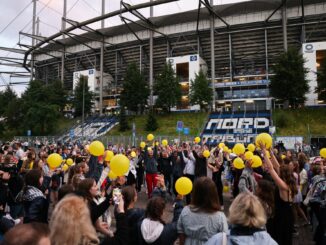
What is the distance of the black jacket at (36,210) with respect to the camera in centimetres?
359

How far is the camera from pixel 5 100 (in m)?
53.6

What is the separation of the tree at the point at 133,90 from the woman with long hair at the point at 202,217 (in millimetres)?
40440

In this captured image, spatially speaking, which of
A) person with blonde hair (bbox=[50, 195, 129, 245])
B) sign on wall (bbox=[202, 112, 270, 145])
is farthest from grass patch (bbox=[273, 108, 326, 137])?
person with blonde hair (bbox=[50, 195, 129, 245])

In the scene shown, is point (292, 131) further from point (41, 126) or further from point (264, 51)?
point (41, 126)

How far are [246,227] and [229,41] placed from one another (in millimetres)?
41530

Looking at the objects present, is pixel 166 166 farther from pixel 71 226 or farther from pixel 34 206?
pixel 71 226

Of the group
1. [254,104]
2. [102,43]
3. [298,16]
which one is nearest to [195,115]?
[254,104]

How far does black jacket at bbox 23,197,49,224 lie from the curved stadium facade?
36.4 metres

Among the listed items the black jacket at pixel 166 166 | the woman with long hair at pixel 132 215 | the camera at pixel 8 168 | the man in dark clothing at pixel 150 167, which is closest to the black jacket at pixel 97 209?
the woman with long hair at pixel 132 215

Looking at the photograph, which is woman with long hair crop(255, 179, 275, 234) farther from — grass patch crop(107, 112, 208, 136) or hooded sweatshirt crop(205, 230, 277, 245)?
grass patch crop(107, 112, 208, 136)

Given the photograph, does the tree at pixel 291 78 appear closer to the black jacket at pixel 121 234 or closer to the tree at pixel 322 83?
the tree at pixel 322 83

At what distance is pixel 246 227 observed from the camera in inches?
82.0

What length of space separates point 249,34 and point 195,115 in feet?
46.1

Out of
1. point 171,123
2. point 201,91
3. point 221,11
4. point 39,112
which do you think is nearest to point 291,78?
point 201,91
